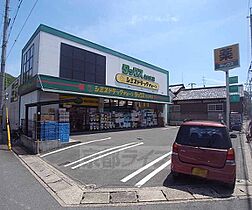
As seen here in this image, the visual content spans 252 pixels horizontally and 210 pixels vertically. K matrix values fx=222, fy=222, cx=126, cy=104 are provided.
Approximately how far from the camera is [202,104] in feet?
121

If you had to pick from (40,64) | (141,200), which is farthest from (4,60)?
(141,200)

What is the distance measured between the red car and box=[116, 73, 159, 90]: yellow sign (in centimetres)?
1487

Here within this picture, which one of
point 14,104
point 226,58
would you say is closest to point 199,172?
point 226,58

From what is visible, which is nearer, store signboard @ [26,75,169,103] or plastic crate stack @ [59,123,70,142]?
plastic crate stack @ [59,123,70,142]

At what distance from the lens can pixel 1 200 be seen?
16.0ft

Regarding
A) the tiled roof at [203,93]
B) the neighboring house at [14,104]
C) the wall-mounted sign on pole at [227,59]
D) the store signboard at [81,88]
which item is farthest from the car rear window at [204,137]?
the tiled roof at [203,93]

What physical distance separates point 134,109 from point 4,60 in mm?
13022

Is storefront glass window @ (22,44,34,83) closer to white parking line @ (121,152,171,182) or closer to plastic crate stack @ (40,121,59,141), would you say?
plastic crate stack @ (40,121,59,141)

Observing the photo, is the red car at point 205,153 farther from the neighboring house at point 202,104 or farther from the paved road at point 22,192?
the neighboring house at point 202,104

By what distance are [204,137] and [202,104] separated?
32652mm

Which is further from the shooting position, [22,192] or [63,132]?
[63,132]

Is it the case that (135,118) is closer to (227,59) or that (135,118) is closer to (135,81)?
(135,81)

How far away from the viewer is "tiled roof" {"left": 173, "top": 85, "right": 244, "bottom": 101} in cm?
3526

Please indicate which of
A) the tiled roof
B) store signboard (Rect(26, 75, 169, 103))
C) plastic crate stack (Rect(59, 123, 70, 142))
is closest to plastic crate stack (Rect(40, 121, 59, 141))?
plastic crate stack (Rect(59, 123, 70, 142))
